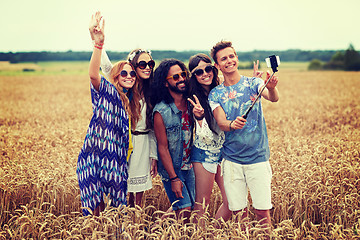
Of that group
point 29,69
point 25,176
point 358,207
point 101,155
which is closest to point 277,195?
point 358,207

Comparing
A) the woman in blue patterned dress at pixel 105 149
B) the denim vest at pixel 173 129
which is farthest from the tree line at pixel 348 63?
the woman in blue patterned dress at pixel 105 149

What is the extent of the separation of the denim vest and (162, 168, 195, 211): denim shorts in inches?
7.8

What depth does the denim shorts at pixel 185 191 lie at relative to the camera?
3.82 m

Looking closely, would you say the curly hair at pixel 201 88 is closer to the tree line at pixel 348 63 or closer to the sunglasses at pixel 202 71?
the sunglasses at pixel 202 71

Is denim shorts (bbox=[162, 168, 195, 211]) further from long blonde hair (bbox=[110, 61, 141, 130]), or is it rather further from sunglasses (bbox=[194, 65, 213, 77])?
sunglasses (bbox=[194, 65, 213, 77])

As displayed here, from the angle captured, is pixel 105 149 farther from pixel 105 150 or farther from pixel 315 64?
pixel 315 64

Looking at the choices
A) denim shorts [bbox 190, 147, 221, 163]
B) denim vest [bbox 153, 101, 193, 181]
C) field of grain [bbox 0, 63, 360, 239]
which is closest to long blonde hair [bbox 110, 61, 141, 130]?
denim vest [bbox 153, 101, 193, 181]

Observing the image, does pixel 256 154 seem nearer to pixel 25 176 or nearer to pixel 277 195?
pixel 277 195

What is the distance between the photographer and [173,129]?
3771 millimetres

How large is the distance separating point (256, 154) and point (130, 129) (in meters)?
1.41

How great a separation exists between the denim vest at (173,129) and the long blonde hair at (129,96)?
24 cm

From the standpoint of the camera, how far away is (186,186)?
4.01 metres

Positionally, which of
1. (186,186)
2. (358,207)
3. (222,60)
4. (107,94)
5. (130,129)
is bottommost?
(358,207)

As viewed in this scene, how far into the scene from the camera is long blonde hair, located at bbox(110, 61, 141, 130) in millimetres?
3684
